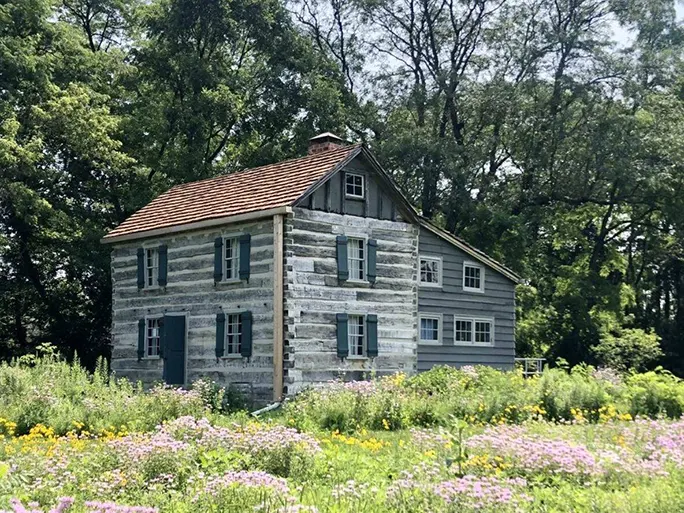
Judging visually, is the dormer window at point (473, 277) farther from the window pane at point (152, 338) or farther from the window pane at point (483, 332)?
the window pane at point (152, 338)

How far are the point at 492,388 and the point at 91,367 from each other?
70.1 feet

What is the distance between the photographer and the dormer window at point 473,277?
3112 centimetres

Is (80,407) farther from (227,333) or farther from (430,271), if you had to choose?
(430,271)

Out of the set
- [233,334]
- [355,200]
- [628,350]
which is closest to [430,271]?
[355,200]

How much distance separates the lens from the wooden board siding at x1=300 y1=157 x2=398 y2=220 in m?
24.2

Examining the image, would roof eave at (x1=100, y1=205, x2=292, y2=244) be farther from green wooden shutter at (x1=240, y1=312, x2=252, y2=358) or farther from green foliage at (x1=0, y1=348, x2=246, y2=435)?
green foliage at (x1=0, y1=348, x2=246, y2=435)

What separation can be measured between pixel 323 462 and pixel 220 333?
14.6m

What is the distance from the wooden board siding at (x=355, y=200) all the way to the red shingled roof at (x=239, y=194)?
39 centimetres

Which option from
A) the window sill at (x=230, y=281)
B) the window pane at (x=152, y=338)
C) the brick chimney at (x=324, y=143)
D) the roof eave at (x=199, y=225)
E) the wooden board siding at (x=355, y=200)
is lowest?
the window pane at (x=152, y=338)

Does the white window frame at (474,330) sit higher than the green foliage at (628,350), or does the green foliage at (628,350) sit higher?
the white window frame at (474,330)

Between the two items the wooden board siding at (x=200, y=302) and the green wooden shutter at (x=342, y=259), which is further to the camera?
the green wooden shutter at (x=342, y=259)

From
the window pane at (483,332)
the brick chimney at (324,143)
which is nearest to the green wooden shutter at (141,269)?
the brick chimney at (324,143)

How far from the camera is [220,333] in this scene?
24.6m

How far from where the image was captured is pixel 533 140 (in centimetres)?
4056
